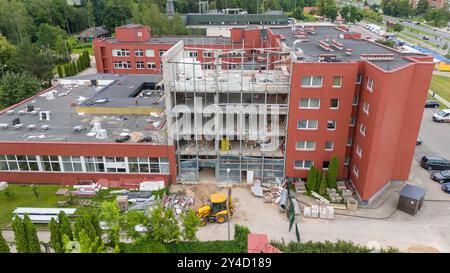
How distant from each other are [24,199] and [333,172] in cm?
2683

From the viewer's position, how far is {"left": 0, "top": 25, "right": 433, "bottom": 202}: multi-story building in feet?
88.5

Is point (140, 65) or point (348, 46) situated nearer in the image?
point (348, 46)

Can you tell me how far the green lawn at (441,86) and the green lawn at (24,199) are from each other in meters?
58.9

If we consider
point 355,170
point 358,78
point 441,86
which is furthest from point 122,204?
point 441,86

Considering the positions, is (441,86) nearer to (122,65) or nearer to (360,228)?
(360,228)

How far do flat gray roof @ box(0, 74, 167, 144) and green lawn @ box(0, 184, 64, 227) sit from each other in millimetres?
4453

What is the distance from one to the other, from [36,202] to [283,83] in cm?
2360

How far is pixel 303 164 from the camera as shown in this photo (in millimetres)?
30438

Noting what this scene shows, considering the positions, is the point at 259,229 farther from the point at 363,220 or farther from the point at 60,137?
the point at 60,137

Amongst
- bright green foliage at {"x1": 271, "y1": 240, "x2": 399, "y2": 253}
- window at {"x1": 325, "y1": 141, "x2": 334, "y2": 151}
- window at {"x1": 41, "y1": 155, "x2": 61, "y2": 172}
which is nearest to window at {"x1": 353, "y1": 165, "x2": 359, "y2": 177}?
window at {"x1": 325, "y1": 141, "x2": 334, "y2": 151}

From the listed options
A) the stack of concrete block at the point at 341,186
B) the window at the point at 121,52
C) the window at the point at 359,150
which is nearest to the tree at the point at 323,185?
the stack of concrete block at the point at 341,186

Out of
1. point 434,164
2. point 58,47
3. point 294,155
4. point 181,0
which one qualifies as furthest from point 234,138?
point 181,0

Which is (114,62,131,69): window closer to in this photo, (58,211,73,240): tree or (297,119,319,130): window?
(297,119,319,130): window

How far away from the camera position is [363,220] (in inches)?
1022
